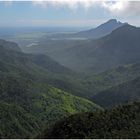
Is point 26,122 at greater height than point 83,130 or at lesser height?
lesser

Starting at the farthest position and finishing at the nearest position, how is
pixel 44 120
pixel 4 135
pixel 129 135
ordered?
pixel 44 120 → pixel 4 135 → pixel 129 135

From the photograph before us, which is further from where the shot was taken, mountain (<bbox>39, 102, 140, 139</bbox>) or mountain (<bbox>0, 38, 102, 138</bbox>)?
mountain (<bbox>0, 38, 102, 138</bbox>)

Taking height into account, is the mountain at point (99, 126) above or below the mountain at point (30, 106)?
above

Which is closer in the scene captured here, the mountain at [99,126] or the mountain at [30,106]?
the mountain at [99,126]

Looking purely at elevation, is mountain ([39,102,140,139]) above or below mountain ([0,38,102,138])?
above

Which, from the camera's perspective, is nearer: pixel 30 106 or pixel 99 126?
pixel 99 126

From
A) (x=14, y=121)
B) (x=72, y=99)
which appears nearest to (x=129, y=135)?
(x=14, y=121)

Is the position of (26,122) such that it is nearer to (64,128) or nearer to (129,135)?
(64,128)

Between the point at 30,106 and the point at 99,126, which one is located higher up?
the point at 99,126
